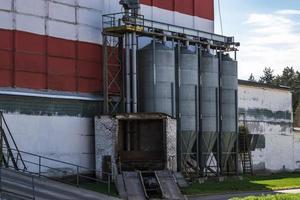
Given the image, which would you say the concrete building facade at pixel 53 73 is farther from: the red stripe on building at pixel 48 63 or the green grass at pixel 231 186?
the green grass at pixel 231 186

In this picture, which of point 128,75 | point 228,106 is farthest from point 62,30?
point 228,106

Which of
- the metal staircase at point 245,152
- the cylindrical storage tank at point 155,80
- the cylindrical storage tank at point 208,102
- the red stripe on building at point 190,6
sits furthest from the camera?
the metal staircase at point 245,152

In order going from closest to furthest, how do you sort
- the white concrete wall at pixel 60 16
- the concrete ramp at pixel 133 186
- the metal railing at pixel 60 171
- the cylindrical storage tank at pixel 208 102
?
the concrete ramp at pixel 133 186 → the metal railing at pixel 60 171 → the white concrete wall at pixel 60 16 → the cylindrical storage tank at pixel 208 102

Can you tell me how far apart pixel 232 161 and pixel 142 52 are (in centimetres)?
988

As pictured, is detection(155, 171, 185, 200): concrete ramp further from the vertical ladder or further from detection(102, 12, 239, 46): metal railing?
the vertical ladder

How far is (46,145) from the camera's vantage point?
30688 mm

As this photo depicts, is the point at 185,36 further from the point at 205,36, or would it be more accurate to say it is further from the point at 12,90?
the point at 12,90

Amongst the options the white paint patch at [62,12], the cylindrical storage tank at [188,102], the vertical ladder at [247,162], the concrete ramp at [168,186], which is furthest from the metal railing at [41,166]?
the vertical ladder at [247,162]

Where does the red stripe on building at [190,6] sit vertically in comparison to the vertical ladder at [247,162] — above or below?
above

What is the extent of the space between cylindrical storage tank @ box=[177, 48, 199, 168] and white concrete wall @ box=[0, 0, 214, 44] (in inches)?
151

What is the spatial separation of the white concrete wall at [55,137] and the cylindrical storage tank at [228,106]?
9.60 m

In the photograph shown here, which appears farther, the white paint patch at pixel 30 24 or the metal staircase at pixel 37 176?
the white paint patch at pixel 30 24

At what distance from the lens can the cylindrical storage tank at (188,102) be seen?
35.8 metres

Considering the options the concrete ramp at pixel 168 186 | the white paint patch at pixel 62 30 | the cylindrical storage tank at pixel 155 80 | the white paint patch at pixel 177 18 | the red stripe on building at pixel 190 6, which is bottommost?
the concrete ramp at pixel 168 186
